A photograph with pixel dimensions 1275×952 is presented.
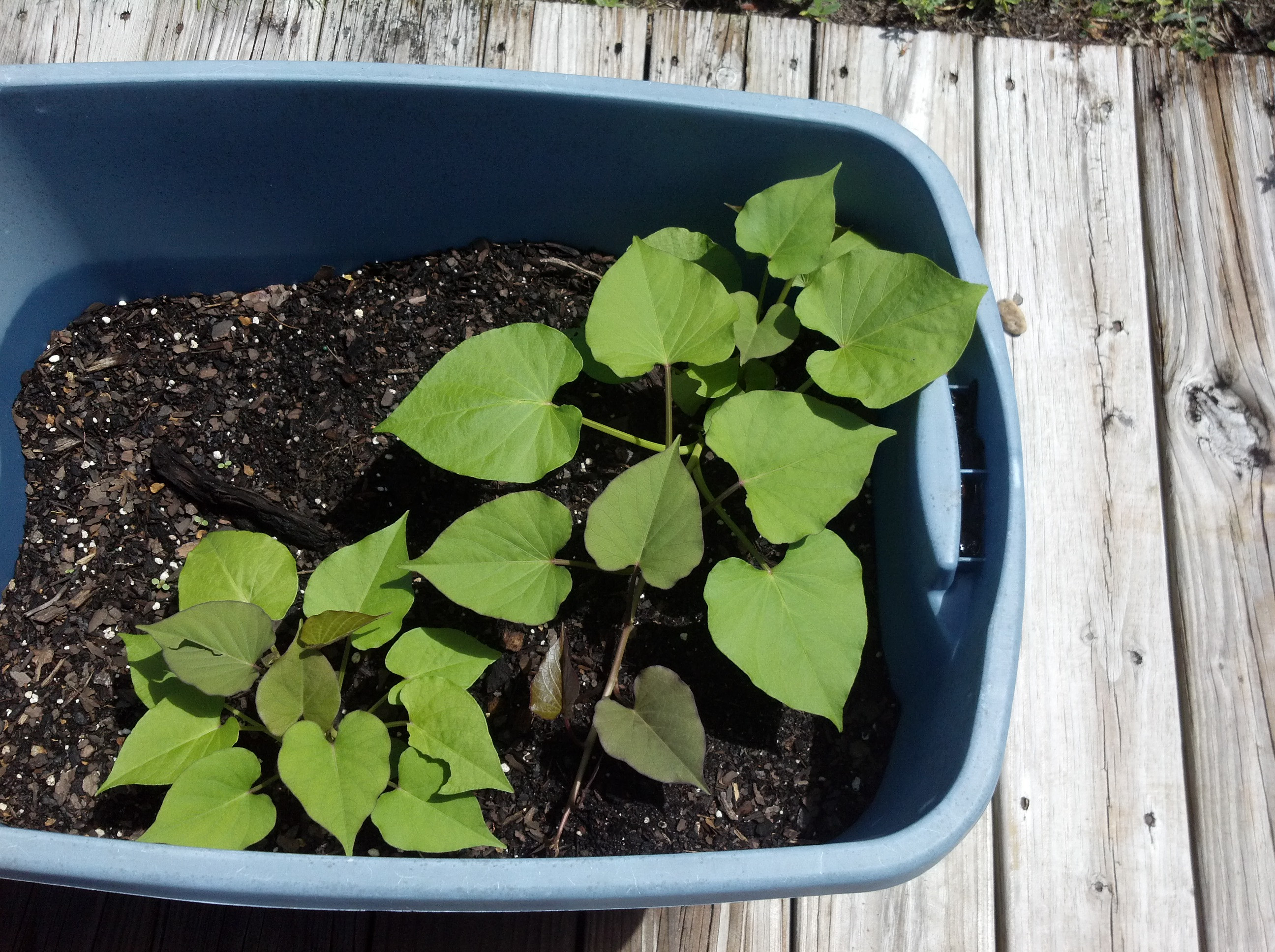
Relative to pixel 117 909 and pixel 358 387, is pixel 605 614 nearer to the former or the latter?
pixel 358 387

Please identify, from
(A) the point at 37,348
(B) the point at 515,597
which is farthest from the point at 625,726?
(A) the point at 37,348

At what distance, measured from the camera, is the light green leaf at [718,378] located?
27.9 inches

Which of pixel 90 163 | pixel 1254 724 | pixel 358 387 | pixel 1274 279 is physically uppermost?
pixel 1274 279

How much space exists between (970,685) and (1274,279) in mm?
776

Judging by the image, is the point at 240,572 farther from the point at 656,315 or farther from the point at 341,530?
the point at 656,315

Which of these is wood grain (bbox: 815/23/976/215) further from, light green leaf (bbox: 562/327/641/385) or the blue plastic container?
light green leaf (bbox: 562/327/641/385)

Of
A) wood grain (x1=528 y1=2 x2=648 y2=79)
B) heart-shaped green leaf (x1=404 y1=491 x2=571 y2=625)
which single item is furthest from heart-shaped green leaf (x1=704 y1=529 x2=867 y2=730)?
wood grain (x1=528 y1=2 x2=648 y2=79)

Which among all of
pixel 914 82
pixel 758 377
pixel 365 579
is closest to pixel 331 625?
pixel 365 579

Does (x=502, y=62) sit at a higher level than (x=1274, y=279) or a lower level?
higher

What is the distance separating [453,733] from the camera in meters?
0.59

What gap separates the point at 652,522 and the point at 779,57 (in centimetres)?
71

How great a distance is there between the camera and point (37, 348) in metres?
0.81

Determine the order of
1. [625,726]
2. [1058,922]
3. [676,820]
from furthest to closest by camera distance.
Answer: [1058,922] < [676,820] < [625,726]

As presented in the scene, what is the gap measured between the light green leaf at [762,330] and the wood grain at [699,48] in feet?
1.42
